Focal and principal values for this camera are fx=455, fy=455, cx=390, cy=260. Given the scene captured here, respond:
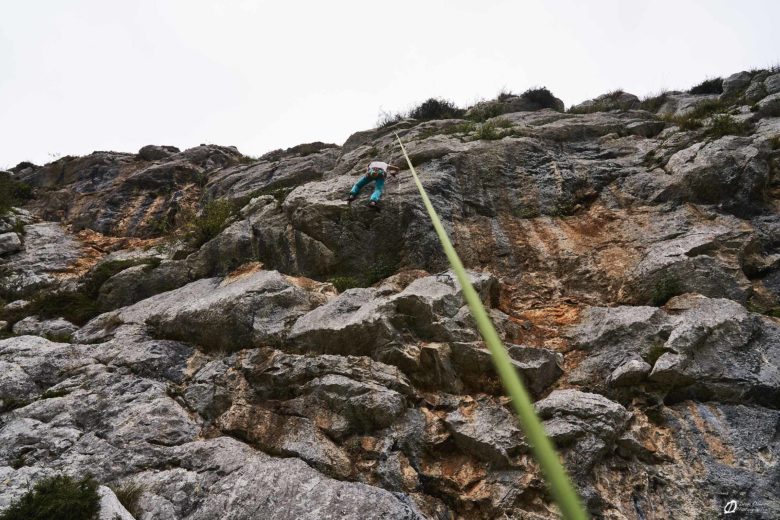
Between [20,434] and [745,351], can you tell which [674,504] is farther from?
[20,434]

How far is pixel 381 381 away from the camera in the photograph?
7.12 metres

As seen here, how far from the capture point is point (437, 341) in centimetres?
769

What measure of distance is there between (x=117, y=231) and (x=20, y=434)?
12320mm

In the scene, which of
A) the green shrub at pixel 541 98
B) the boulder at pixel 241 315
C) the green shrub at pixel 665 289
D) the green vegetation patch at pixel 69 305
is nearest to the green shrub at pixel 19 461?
the boulder at pixel 241 315

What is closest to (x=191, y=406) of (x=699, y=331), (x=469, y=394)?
(x=469, y=394)

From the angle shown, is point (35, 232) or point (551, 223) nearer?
point (551, 223)

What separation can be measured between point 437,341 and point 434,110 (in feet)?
55.9

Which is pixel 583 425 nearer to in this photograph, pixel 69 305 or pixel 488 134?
pixel 488 134

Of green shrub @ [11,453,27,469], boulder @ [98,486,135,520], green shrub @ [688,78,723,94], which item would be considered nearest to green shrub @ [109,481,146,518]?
boulder @ [98,486,135,520]

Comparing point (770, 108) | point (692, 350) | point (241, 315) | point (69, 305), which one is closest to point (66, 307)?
point (69, 305)

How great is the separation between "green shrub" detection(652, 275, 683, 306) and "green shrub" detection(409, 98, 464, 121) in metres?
15.2

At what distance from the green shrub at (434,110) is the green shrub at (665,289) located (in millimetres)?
15161

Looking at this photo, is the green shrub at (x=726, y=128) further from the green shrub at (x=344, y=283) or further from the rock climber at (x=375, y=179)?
the green shrub at (x=344, y=283)

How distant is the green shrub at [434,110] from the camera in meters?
21.8
